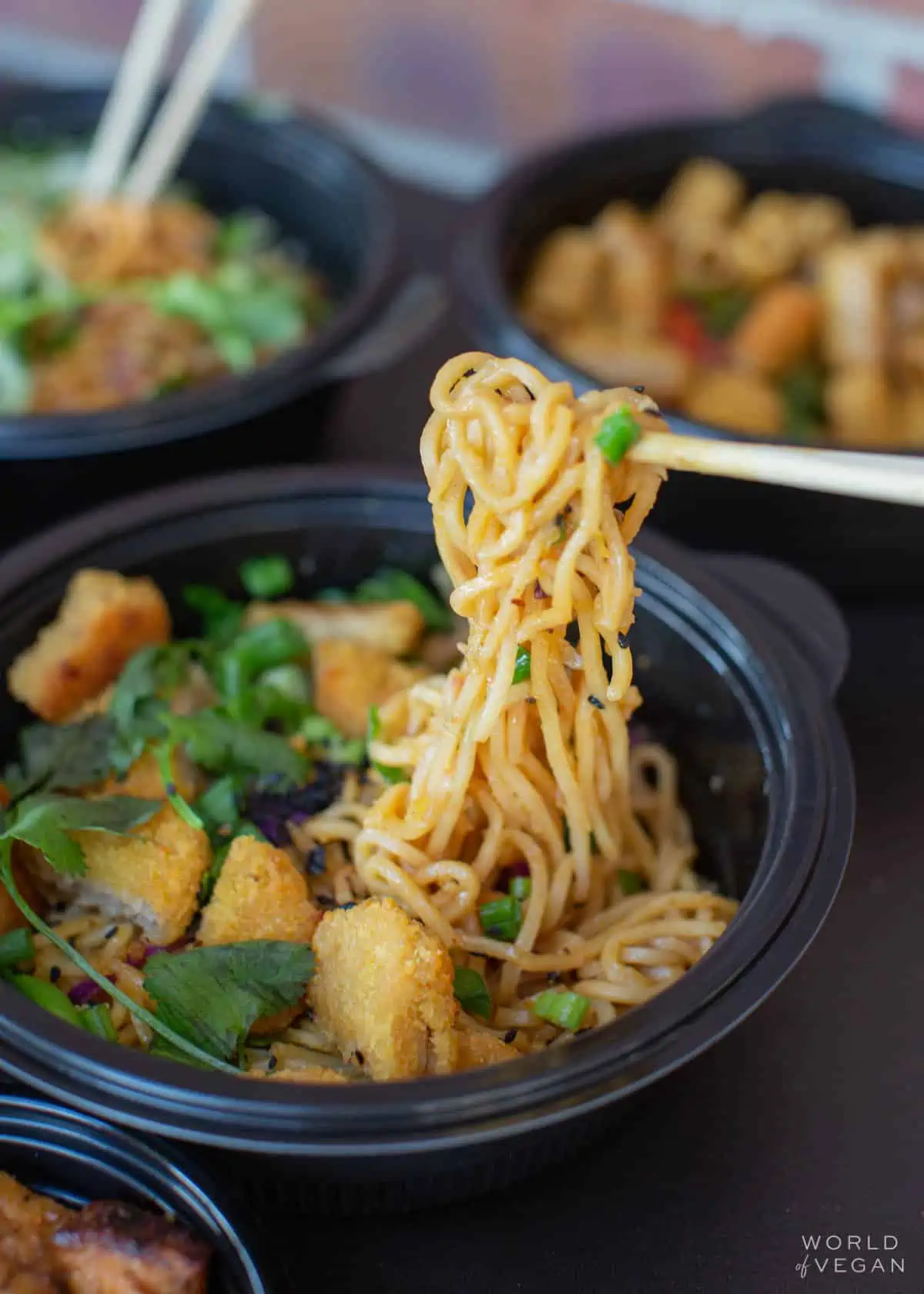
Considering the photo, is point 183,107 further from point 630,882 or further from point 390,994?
point 390,994

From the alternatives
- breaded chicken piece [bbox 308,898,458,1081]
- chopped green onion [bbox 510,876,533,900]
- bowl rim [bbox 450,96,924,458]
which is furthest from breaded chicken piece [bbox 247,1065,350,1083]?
bowl rim [bbox 450,96,924,458]

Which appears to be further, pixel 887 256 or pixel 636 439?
pixel 887 256

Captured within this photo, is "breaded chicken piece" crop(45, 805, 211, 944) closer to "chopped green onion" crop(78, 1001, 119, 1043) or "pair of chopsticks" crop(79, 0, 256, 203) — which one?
"chopped green onion" crop(78, 1001, 119, 1043)

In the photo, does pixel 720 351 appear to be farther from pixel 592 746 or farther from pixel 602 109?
pixel 592 746

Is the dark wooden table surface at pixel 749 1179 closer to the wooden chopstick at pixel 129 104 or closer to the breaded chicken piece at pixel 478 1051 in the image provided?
the breaded chicken piece at pixel 478 1051

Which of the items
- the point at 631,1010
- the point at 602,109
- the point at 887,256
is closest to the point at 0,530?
the point at 631,1010
